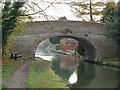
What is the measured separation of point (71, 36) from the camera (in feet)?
61.3

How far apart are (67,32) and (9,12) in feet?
37.3

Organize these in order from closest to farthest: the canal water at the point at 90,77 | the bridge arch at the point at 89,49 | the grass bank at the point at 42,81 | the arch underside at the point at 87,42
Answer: the grass bank at the point at 42,81, the canal water at the point at 90,77, the arch underside at the point at 87,42, the bridge arch at the point at 89,49

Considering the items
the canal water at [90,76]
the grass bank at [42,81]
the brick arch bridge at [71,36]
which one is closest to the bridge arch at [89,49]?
the brick arch bridge at [71,36]

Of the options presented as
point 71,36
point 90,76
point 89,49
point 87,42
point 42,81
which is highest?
point 71,36

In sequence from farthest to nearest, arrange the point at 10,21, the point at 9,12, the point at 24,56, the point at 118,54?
the point at 118,54
the point at 24,56
the point at 10,21
the point at 9,12

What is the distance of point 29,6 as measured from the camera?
6.51 m

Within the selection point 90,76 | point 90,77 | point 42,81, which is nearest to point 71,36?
point 90,76

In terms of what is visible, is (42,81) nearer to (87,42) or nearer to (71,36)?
(71,36)

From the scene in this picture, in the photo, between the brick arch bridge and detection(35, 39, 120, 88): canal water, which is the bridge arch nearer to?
the brick arch bridge

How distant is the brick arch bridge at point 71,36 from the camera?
1686 cm

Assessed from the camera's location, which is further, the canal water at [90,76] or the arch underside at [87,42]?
the arch underside at [87,42]

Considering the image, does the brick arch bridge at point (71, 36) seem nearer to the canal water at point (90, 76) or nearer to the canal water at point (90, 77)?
the canal water at point (90, 76)

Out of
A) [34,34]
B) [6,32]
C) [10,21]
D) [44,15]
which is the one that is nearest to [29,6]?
[44,15]

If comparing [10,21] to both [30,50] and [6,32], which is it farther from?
[30,50]
